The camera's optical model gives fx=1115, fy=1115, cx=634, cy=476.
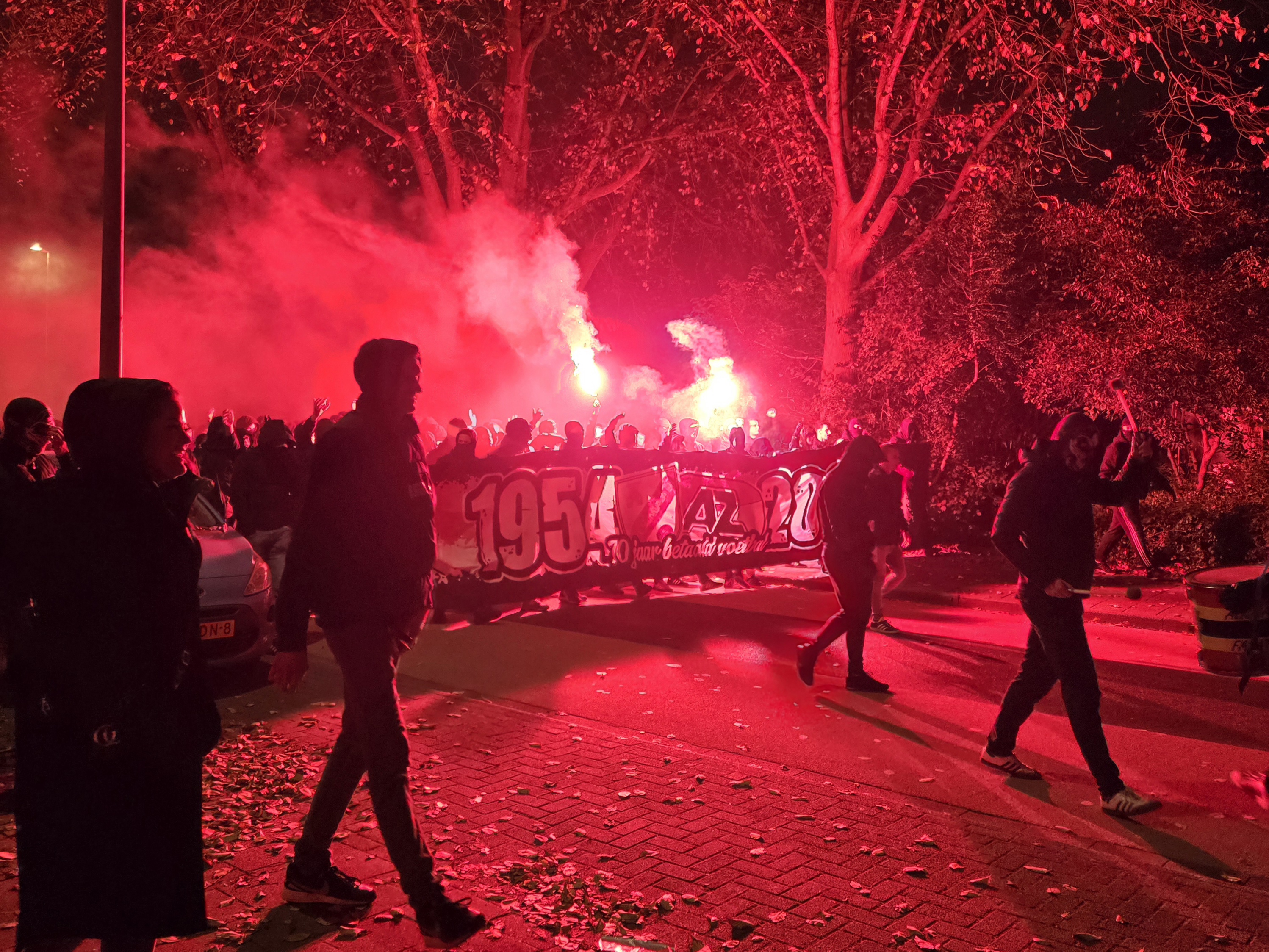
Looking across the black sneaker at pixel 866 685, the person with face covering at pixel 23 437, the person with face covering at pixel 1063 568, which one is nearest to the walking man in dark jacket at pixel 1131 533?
the black sneaker at pixel 866 685

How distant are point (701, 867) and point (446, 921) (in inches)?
49.2

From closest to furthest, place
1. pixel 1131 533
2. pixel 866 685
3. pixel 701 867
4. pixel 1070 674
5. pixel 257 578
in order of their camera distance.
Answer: pixel 701 867, pixel 1070 674, pixel 866 685, pixel 257 578, pixel 1131 533

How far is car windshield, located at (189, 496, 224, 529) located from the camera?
839cm

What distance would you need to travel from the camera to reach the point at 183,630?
2795mm

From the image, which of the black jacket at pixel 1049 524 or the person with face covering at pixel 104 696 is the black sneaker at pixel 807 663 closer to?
the black jacket at pixel 1049 524

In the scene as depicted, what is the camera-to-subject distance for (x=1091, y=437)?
5.60 m

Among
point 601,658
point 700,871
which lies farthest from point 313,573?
point 601,658

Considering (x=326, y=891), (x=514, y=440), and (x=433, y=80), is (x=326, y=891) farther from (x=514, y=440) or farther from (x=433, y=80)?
(x=433, y=80)

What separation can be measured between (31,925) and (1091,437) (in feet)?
16.1

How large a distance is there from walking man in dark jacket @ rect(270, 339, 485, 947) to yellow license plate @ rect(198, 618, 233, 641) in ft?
13.0

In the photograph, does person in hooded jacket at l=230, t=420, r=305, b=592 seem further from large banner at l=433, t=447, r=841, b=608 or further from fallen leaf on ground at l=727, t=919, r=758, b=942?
fallen leaf on ground at l=727, t=919, r=758, b=942

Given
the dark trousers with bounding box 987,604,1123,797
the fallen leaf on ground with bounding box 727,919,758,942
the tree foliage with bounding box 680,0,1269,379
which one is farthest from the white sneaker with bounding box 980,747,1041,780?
the tree foliage with bounding box 680,0,1269,379

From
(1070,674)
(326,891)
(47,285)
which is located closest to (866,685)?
(1070,674)

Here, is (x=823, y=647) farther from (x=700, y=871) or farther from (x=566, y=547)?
(x=566, y=547)
